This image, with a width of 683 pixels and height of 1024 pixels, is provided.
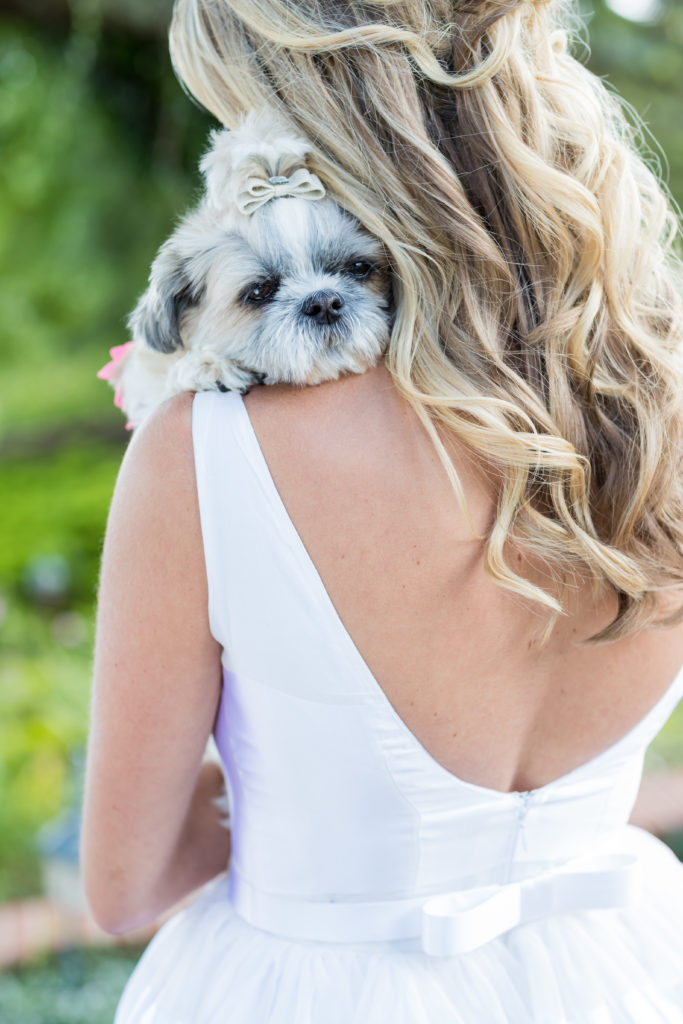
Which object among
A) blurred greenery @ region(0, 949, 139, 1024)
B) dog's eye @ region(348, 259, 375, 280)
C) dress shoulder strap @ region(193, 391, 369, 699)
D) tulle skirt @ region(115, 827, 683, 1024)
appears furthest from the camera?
blurred greenery @ region(0, 949, 139, 1024)

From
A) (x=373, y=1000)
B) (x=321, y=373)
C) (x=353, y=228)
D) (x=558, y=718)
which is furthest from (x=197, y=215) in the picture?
(x=373, y=1000)

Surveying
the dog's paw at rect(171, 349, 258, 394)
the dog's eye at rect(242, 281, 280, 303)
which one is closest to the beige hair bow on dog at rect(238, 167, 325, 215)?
the dog's eye at rect(242, 281, 280, 303)

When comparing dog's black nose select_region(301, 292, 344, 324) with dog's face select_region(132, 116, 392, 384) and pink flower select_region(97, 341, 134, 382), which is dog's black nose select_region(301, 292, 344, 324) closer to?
dog's face select_region(132, 116, 392, 384)

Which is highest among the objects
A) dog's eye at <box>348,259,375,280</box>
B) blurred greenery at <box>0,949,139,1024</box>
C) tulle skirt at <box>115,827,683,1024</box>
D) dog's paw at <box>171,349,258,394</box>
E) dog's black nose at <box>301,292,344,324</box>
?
dog's eye at <box>348,259,375,280</box>

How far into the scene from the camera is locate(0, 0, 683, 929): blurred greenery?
4.83 m

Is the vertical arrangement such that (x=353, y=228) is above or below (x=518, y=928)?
above

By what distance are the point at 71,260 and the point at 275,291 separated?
6265 mm

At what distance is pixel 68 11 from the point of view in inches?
201

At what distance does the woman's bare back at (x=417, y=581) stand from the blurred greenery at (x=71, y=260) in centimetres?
297

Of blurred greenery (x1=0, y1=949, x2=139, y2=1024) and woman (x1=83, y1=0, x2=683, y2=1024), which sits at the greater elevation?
woman (x1=83, y1=0, x2=683, y2=1024)

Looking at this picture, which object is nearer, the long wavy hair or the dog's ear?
the long wavy hair

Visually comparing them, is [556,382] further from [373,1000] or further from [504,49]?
[373,1000]

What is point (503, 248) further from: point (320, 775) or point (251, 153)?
point (320, 775)

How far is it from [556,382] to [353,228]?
365 mm
